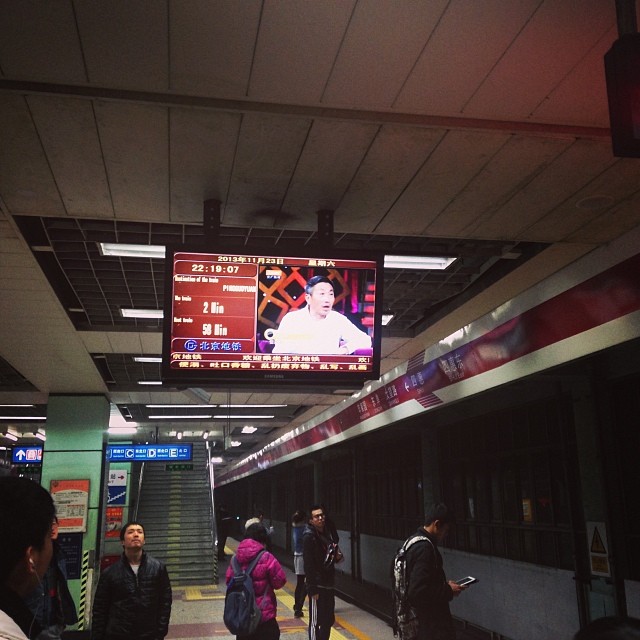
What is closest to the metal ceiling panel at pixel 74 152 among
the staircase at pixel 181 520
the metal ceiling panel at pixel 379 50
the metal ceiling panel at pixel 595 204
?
the metal ceiling panel at pixel 379 50

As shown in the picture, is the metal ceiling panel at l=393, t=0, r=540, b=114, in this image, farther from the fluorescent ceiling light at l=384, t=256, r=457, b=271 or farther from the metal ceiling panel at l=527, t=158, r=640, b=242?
the fluorescent ceiling light at l=384, t=256, r=457, b=271

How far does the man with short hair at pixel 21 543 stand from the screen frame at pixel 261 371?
211cm

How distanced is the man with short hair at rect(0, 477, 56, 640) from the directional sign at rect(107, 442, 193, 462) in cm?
969

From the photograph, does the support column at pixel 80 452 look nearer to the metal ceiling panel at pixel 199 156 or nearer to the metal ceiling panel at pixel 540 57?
the metal ceiling panel at pixel 199 156

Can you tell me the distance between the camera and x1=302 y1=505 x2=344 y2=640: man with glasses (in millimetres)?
6891

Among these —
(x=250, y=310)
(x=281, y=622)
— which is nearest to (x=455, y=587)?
(x=250, y=310)

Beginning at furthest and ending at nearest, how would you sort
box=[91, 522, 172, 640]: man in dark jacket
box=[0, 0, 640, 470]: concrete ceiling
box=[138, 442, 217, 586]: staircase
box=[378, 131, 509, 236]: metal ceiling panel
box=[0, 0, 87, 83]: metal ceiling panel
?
box=[138, 442, 217, 586]: staircase < box=[91, 522, 172, 640]: man in dark jacket < box=[378, 131, 509, 236]: metal ceiling panel < box=[0, 0, 640, 470]: concrete ceiling < box=[0, 0, 87, 83]: metal ceiling panel

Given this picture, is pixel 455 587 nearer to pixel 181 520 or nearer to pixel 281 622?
pixel 281 622

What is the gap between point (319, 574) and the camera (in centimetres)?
711

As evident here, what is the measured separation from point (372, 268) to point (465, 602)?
6.60 m

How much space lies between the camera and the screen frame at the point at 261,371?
3.77 m

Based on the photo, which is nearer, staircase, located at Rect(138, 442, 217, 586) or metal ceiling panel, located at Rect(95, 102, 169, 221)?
metal ceiling panel, located at Rect(95, 102, 169, 221)

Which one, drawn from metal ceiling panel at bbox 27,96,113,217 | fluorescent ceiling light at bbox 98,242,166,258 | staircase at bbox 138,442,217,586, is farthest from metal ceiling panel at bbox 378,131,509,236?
staircase at bbox 138,442,217,586

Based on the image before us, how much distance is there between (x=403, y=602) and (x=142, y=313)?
3.94 m
